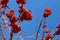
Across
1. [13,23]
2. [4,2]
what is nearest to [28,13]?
[13,23]

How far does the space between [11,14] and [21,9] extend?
27 centimetres

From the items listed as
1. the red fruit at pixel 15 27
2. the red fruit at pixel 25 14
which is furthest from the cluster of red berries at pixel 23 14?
the red fruit at pixel 15 27

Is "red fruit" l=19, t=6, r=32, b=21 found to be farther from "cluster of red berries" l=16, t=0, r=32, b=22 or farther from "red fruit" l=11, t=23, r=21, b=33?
"red fruit" l=11, t=23, r=21, b=33

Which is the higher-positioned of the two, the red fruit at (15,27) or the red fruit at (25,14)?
the red fruit at (25,14)

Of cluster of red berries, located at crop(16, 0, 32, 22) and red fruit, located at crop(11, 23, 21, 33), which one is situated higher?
cluster of red berries, located at crop(16, 0, 32, 22)

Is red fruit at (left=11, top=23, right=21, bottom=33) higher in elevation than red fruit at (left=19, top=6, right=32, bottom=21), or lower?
lower

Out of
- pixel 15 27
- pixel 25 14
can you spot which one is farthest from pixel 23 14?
pixel 15 27

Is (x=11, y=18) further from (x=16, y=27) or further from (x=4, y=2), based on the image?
(x=4, y=2)

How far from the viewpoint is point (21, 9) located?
2.67 metres

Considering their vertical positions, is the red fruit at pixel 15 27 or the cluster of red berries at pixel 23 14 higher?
the cluster of red berries at pixel 23 14

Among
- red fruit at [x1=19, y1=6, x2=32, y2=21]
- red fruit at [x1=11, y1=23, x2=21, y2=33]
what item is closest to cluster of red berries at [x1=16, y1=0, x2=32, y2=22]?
red fruit at [x1=19, y1=6, x2=32, y2=21]

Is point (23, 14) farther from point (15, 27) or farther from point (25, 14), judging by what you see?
point (15, 27)

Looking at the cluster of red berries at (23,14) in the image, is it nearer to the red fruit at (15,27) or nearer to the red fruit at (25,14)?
the red fruit at (25,14)

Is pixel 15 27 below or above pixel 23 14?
below
